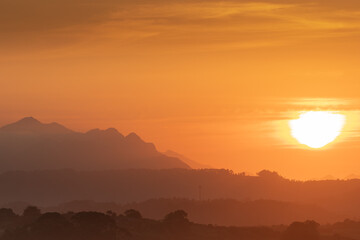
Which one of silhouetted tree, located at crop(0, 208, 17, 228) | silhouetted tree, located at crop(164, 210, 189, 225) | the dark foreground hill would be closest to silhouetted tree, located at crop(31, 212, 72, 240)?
the dark foreground hill

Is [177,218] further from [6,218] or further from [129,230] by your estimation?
[6,218]

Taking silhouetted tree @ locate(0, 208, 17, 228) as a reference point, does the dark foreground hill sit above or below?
below

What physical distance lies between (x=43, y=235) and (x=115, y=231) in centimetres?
1286

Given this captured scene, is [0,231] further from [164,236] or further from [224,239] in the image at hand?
Answer: [224,239]

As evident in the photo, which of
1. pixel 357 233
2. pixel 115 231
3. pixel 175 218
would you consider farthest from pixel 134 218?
pixel 357 233

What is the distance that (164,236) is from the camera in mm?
159875

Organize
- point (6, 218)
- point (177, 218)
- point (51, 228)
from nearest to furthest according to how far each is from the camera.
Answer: point (51, 228), point (177, 218), point (6, 218)

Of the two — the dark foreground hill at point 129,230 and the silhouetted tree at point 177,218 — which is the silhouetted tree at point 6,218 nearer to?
the dark foreground hill at point 129,230

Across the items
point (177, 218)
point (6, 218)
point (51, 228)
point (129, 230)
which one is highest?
point (6, 218)

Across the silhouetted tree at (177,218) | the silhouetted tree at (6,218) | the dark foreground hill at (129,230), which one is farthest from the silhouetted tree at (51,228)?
the silhouetted tree at (177,218)

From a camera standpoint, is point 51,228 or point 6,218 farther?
point 6,218

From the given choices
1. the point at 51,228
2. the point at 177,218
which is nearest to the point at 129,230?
the point at 177,218

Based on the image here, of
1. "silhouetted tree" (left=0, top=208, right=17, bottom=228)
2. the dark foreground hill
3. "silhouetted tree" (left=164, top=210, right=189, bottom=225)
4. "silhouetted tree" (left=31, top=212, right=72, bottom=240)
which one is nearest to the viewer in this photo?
"silhouetted tree" (left=31, top=212, right=72, bottom=240)

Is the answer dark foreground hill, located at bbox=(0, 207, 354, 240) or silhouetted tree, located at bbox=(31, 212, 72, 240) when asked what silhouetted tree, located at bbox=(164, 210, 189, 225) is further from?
silhouetted tree, located at bbox=(31, 212, 72, 240)
